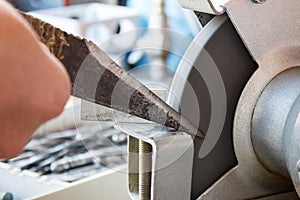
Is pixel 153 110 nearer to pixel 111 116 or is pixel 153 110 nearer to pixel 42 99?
pixel 111 116

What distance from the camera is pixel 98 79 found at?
0.44 m

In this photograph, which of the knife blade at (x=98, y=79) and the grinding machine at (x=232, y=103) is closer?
the knife blade at (x=98, y=79)

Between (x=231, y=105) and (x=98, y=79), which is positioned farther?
(x=231, y=105)

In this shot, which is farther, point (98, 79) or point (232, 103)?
point (232, 103)

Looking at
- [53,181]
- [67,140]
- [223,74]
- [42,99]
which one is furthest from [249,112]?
[67,140]

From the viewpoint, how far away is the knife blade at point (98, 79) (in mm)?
407

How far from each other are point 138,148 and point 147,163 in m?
0.03

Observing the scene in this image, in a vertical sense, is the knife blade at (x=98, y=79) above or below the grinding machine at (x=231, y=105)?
above

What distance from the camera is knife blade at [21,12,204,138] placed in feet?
1.34

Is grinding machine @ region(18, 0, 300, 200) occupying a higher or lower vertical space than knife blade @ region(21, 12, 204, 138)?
lower

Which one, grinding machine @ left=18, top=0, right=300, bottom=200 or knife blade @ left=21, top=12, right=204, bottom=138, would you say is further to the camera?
grinding machine @ left=18, top=0, right=300, bottom=200

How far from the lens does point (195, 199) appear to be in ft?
1.84

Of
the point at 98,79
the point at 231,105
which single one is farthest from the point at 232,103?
the point at 98,79

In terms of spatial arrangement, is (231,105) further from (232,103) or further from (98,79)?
(98,79)
